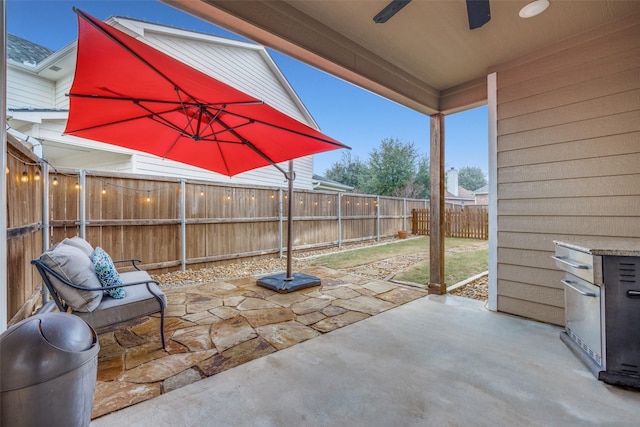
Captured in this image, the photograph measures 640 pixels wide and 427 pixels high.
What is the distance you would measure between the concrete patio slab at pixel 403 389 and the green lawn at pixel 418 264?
7.66ft

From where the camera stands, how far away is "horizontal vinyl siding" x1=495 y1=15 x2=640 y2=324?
2578mm

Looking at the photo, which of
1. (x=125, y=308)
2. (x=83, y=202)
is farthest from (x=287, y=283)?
(x=83, y=202)

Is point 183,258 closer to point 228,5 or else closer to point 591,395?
point 228,5

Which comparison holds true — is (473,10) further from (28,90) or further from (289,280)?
(28,90)

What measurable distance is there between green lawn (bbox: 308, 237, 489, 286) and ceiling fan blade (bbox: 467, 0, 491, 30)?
372 cm

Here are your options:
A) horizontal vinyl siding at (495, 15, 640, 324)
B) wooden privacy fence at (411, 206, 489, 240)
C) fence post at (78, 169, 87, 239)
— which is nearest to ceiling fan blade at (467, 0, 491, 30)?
horizontal vinyl siding at (495, 15, 640, 324)

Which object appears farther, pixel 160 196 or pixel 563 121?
pixel 160 196

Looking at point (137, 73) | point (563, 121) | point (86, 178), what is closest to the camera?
point (137, 73)

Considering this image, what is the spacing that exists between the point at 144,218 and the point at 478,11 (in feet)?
17.3

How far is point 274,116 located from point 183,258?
11.9 ft

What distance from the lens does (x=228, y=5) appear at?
1.93m

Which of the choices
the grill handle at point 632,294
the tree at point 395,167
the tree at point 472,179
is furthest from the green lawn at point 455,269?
the tree at point 472,179

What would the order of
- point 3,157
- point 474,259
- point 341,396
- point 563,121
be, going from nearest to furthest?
point 3,157
point 341,396
point 563,121
point 474,259

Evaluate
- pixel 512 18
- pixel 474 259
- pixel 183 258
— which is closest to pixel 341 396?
pixel 512 18
